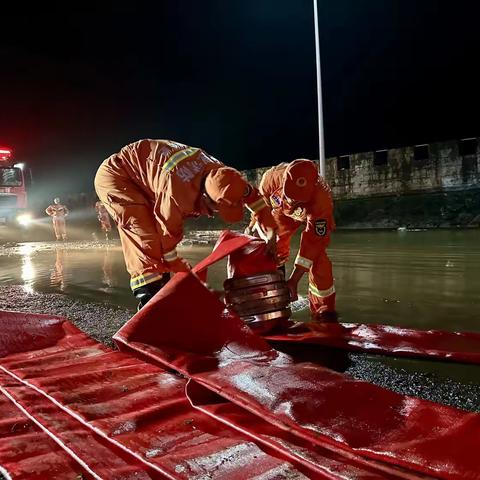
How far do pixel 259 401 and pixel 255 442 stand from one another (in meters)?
0.18

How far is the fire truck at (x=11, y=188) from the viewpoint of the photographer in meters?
15.3

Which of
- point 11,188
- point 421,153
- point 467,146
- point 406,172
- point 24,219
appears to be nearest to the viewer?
point 467,146

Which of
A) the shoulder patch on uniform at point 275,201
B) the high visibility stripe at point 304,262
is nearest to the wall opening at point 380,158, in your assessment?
the shoulder patch on uniform at point 275,201

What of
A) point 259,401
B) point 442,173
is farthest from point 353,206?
point 259,401

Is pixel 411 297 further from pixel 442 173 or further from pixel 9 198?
pixel 9 198

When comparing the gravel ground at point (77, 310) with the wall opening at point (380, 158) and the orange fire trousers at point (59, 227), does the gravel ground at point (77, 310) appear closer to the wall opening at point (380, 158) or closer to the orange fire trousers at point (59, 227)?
the orange fire trousers at point (59, 227)

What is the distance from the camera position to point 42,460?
4.64 ft

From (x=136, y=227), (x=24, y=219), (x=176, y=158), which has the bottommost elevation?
(x=136, y=227)

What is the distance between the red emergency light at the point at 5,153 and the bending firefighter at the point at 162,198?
13.9 meters

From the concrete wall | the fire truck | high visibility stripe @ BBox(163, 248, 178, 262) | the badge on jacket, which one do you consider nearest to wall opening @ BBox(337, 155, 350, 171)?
the concrete wall

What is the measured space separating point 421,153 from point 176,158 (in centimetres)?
1239

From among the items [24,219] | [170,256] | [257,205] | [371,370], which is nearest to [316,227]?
[257,205]

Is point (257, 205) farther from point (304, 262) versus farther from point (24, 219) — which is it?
point (24, 219)

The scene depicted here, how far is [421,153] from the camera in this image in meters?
13.5
